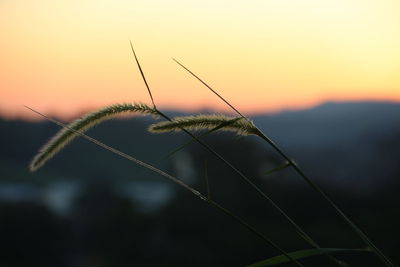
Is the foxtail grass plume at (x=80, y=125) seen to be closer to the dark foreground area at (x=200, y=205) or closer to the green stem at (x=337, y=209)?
the green stem at (x=337, y=209)

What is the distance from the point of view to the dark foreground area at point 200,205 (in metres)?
27.5

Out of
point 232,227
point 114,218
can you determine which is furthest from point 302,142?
point 114,218

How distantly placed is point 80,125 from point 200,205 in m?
32.3

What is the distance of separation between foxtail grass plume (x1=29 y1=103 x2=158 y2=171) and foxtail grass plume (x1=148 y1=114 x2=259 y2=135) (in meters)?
0.03

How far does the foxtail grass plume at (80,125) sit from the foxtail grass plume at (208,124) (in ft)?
0.10

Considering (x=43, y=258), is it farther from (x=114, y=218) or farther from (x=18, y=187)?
(x=18, y=187)

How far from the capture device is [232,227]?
34.6 m

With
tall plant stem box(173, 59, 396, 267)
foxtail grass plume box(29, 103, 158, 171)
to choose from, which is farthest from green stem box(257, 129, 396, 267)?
foxtail grass plume box(29, 103, 158, 171)

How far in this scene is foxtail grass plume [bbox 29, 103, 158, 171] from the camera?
1.23 metres

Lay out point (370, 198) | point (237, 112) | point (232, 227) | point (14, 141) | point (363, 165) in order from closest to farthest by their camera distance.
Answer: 1. point (237, 112)
2. point (363, 165)
3. point (370, 198)
4. point (232, 227)
5. point (14, 141)

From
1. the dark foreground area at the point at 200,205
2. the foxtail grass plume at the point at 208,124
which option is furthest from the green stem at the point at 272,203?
the dark foreground area at the point at 200,205

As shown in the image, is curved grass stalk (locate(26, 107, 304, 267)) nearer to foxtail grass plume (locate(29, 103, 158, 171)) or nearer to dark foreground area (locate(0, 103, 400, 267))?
foxtail grass plume (locate(29, 103, 158, 171))

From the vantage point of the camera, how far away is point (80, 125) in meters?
1.29

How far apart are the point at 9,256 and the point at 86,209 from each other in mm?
5465
